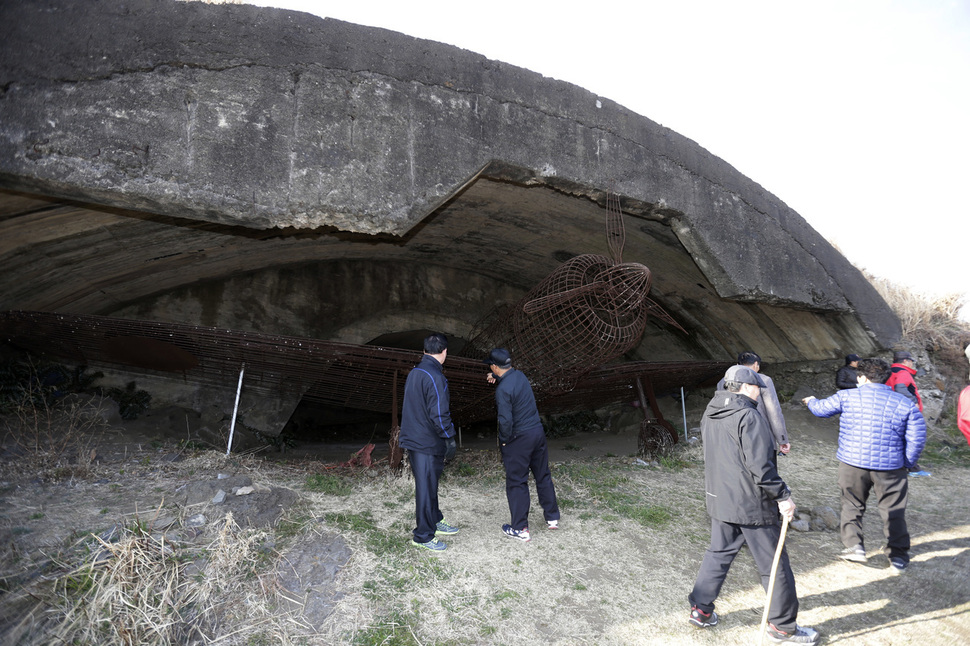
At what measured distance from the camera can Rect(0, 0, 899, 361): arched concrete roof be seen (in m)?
3.58

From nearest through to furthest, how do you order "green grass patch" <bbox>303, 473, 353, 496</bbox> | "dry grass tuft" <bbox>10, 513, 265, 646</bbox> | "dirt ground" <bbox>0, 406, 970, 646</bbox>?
"dry grass tuft" <bbox>10, 513, 265, 646</bbox> < "dirt ground" <bbox>0, 406, 970, 646</bbox> < "green grass patch" <bbox>303, 473, 353, 496</bbox>

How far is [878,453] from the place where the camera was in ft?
11.8

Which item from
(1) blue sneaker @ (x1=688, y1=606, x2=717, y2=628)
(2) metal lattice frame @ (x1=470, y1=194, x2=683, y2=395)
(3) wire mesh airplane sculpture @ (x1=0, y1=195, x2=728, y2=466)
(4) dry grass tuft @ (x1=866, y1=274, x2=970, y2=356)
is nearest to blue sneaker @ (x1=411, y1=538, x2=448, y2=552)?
(1) blue sneaker @ (x1=688, y1=606, x2=717, y2=628)

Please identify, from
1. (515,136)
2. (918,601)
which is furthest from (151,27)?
(918,601)

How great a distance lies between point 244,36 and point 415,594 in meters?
A: 4.00

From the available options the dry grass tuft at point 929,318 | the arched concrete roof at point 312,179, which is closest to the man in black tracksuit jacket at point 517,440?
the arched concrete roof at point 312,179

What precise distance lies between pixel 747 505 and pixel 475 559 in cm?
170

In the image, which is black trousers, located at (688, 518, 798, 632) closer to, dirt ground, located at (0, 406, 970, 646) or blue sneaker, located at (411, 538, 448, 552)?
dirt ground, located at (0, 406, 970, 646)

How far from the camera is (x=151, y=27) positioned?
379 centimetres

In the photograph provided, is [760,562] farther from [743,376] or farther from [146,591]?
[146,591]

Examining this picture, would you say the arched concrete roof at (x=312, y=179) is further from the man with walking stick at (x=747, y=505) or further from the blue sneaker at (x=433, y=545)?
the man with walking stick at (x=747, y=505)

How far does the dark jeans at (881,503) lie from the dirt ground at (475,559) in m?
0.19

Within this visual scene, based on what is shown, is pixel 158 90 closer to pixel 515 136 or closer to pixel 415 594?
pixel 515 136

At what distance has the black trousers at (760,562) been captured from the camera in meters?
2.69
